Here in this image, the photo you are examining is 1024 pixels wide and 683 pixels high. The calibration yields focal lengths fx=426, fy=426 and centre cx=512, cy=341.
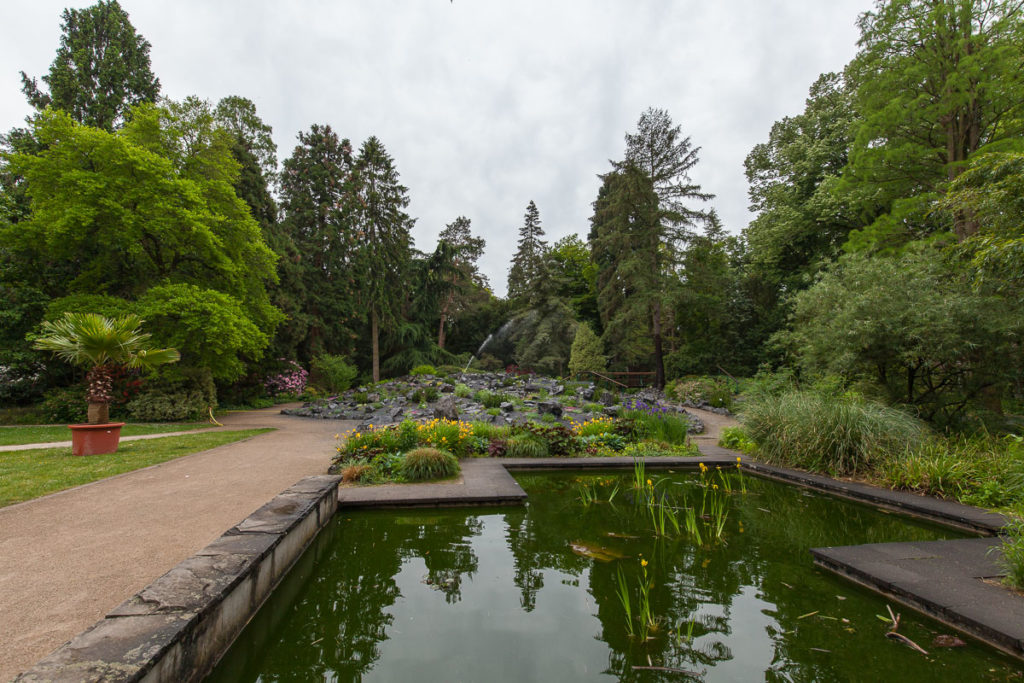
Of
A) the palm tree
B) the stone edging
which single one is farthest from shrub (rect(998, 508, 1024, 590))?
the palm tree

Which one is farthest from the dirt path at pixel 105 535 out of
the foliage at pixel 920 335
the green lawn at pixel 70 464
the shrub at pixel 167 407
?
the foliage at pixel 920 335

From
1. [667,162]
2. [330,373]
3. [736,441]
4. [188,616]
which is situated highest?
[667,162]

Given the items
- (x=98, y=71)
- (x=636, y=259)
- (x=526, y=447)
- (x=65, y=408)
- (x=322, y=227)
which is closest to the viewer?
(x=526, y=447)

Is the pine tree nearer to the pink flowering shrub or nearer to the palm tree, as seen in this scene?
the pink flowering shrub

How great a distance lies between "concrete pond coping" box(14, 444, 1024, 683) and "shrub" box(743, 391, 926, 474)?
766 mm

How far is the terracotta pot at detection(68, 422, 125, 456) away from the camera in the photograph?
691 cm

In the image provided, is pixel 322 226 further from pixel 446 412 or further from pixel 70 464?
pixel 70 464

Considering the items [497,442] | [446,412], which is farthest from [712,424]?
[446,412]

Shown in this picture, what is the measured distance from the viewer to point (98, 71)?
56.9ft

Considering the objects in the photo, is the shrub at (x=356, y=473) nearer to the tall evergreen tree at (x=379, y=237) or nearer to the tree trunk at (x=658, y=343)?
the tree trunk at (x=658, y=343)

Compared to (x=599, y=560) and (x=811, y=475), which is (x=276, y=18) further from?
(x=811, y=475)

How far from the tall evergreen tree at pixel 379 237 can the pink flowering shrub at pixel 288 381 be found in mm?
3690

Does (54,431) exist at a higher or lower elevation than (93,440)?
lower

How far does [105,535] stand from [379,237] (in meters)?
22.0
